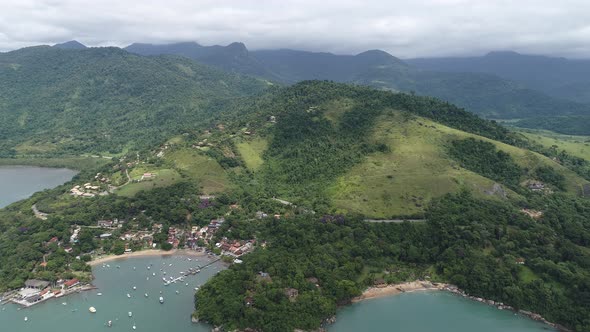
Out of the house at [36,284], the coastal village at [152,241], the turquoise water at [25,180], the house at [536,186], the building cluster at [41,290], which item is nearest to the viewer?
the building cluster at [41,290]

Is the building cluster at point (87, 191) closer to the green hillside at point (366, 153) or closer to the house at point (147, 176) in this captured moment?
the house at point (147, 176)

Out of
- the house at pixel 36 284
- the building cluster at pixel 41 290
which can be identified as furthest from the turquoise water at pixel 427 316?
the house at pixel 36 284

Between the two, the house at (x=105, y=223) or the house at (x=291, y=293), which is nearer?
the house at (x=291, y=293)

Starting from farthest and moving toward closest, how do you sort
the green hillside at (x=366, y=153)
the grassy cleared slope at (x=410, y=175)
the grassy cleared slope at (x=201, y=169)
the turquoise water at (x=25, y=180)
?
the turquoise water at (x=25, y=180), the grassy cleared slope at (x=201, y=169), the green hillside at (x=366, y=153), the grassy cleared slope at (x=410, y=175)

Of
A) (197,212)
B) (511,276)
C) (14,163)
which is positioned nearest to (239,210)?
(197,212)

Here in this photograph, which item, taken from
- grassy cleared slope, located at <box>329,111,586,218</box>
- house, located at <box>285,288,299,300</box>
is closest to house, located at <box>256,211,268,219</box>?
grassy cleared slope, located at <box>329,111,586,218</box>

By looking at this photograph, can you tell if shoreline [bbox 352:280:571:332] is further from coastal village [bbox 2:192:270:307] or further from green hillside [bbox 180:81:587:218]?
coastal village [bbox 2:192:270:307]

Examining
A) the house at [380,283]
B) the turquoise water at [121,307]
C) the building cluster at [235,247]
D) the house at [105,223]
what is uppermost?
the house at [105,223]

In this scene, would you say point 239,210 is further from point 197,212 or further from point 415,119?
point 415,119
